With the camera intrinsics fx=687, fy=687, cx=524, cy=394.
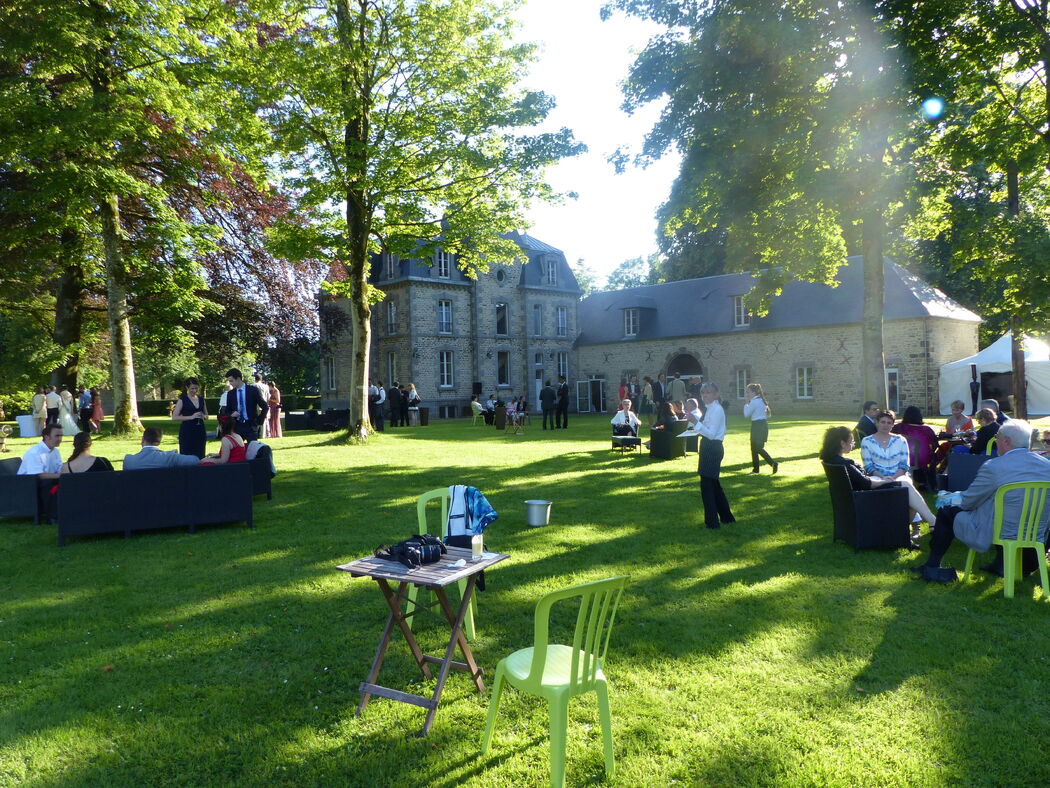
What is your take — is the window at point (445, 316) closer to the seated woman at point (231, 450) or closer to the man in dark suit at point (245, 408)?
the man in dark suit at point (245, 408)

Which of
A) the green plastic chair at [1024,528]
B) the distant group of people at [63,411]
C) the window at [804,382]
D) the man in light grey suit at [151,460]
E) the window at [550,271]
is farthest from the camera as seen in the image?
the window at [550,271]

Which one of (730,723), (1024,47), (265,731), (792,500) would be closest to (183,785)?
(265,731)

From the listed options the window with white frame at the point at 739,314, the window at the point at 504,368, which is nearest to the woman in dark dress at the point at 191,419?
the window at the point at 504,368

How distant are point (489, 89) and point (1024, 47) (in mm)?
11337

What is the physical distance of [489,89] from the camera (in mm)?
17438

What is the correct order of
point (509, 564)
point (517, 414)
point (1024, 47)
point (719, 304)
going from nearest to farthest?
point (509, 564) < point (1024, 47) < point (517, 414) < point (719, 304)

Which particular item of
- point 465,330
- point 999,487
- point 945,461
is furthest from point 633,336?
point 999,487

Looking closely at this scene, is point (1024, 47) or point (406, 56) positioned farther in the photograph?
point (406, 56)

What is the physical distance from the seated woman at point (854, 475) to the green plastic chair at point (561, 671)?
453 cm

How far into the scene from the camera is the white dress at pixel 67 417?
19719 mm

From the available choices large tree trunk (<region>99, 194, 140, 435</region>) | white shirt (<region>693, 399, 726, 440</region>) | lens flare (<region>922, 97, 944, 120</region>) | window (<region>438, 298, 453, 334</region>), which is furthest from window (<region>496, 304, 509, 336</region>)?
white shirt (<region>693, 399, 726, 440</region>)

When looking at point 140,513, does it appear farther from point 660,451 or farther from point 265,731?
point 660,451

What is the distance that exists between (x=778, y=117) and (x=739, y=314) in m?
20.1

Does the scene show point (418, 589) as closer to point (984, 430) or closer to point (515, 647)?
point (515, 647)
